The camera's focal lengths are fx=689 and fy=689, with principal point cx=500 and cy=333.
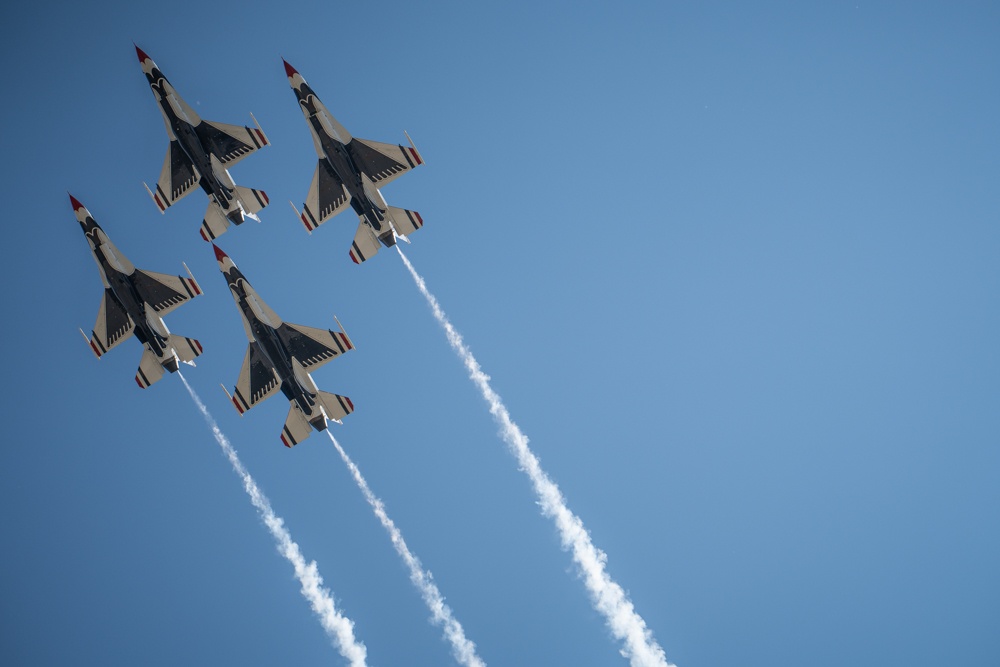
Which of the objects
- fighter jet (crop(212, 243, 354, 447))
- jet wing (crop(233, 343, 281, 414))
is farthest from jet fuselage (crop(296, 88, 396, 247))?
jet wing (crop(233, 343, 281, 414))

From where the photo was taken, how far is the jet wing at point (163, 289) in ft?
87.8

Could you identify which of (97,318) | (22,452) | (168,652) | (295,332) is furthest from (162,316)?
(168,652)

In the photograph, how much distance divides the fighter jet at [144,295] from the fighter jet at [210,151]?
7.89 ft

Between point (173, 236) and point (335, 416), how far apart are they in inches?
407

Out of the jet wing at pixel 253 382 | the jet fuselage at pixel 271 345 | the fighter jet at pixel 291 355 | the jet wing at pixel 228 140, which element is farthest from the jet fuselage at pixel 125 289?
the jet wing at pixel 228 140

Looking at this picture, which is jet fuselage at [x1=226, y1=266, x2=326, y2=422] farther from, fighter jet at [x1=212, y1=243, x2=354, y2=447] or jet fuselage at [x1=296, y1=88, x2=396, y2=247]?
jet fuselage at [x1=296, y1=88, x2=396, y2=247]

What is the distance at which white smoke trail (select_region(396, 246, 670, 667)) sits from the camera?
29578mm

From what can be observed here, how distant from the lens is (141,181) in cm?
2814

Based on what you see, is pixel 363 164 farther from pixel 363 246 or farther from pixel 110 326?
pixel 110 326

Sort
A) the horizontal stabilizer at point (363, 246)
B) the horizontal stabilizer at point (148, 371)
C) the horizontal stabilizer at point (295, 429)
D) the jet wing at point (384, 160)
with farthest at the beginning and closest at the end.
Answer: the horizontal stabilizer at point (148, 371)
the horizontal stabilizer at point (363, 246)
the horizontal stabilizer at point (295, 429)
the jet wing at point (384, 160)

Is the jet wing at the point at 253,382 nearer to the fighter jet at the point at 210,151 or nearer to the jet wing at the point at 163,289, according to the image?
A: the jet wing at the point at 163,289

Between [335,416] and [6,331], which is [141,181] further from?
[335,416]

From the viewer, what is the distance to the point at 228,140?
2680 centimetres

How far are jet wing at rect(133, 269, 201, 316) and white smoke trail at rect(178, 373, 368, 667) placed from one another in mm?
4649
